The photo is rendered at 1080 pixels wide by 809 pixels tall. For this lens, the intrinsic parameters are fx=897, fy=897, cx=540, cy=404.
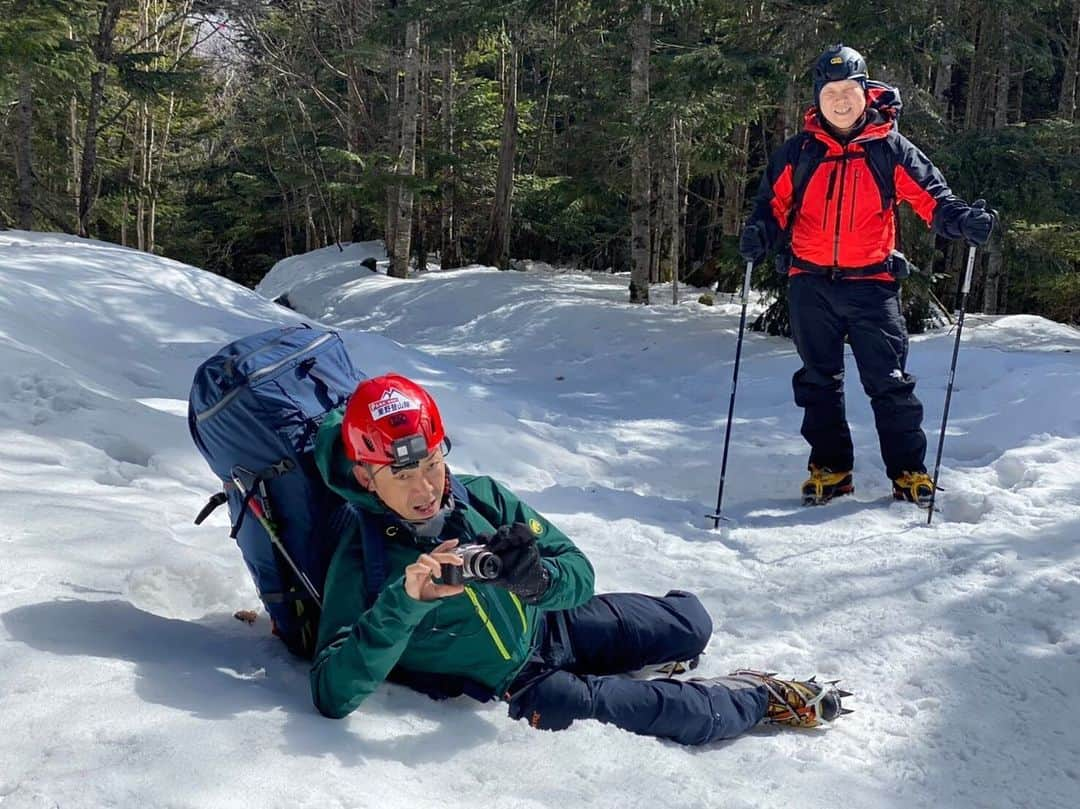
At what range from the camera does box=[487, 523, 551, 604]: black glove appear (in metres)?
2.42

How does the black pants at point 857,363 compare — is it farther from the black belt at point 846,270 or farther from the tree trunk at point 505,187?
the tree trunk at point 505,187

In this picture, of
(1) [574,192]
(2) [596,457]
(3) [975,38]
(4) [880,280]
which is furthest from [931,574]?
(3) [975,38]

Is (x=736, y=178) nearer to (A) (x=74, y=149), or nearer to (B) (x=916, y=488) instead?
(B) (x=916, y=488)

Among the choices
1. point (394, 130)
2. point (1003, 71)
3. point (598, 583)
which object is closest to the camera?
point (598, 583)

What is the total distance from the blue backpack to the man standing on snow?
3554 mm

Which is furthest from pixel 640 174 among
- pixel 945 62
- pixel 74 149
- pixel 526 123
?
pixel 74 149

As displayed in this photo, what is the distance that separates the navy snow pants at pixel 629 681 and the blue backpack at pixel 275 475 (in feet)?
2.74

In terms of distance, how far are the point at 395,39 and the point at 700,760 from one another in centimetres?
2121

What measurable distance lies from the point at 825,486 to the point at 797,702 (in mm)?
2821

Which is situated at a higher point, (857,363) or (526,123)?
(526,123)

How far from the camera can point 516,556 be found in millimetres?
2428

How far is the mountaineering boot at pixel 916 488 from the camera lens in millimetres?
5664

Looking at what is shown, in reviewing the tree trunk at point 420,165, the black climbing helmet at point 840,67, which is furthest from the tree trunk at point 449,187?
the black climbing helmet at point 840,67

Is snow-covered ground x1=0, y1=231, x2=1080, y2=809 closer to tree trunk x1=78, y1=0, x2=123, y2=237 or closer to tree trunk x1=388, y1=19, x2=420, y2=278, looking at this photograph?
tree trunk x1=388, y1=19, x2=420, y2=278
